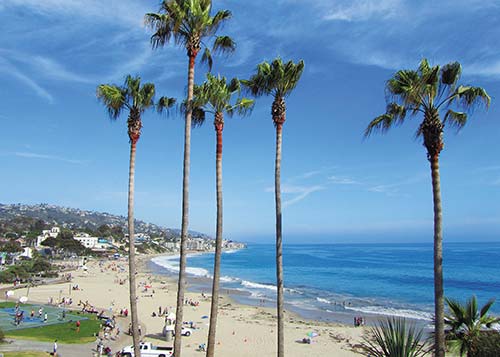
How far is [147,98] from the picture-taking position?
12.9 m

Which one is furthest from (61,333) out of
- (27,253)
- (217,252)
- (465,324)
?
(27,253)

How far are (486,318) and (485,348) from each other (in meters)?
1.10

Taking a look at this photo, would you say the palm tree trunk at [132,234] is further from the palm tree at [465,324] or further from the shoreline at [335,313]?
the shoreline at [335,313]

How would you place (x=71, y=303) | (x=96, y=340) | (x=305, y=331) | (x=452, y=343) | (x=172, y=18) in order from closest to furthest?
(x=452, y=343)
(x=172, y=18)
(x=96, y=340)
(x=305, y=331)
(x=71, y=303)

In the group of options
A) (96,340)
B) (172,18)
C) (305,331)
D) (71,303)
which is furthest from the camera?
(71,303)

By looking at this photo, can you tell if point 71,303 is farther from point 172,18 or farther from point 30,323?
point 172,18

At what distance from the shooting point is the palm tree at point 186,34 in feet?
37.3

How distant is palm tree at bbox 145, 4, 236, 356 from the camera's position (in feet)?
37.3

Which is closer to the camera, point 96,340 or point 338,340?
point 96,340

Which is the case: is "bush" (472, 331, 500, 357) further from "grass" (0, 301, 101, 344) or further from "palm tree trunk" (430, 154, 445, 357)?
"grass" (0, 301, 101, 344)

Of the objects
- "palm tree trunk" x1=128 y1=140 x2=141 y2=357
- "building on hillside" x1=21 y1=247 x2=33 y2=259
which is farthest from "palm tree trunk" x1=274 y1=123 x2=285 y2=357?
"building on hillside" x1=21 y1=247 x2=33 y2=259

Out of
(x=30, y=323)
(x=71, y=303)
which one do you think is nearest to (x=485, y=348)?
(x=30, y=323)

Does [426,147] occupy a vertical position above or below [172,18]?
below

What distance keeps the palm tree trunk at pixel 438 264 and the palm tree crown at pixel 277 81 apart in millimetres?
4523
